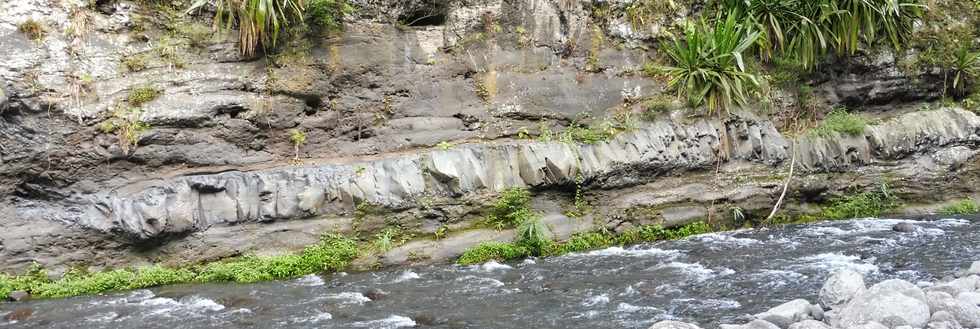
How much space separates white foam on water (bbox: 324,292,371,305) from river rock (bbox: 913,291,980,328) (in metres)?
5.31

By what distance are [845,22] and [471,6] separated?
6.98 m

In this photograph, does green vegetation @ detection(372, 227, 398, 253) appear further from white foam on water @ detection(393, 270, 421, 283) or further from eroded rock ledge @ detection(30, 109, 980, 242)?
white foam on water @ detection(393, 270, 421, 283)

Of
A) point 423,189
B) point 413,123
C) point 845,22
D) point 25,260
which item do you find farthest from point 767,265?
point 25,260

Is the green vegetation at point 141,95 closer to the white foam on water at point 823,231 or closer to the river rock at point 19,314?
the river rock at point 19,314

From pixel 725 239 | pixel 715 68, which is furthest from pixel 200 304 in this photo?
pixel 715 68

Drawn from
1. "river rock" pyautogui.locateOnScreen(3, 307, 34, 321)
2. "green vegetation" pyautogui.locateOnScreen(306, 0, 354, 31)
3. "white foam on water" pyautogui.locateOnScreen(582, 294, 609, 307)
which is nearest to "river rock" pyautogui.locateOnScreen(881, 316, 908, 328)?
"white foam on water" pyautogui.locateOnScreen(582, 294, 609, 307)

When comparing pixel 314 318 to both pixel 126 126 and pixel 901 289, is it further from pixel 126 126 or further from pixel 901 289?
pixel 901 289

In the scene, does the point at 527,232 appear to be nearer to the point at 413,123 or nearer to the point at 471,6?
the point at 413,123

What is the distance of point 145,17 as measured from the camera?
1006cm

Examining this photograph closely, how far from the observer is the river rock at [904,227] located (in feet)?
31.8

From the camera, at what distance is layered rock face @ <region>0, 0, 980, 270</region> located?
8.97 m

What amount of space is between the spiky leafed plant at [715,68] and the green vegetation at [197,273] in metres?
6.43

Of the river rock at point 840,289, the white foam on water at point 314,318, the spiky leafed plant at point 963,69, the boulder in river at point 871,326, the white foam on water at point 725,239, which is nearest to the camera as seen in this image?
the boulder in river at point 871,326

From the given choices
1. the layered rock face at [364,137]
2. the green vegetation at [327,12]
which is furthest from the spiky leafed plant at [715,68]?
the green vegetation at [327,12]
